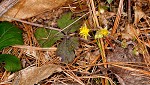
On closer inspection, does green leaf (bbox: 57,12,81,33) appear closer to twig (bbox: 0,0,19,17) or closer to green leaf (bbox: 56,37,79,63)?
green leaf (bbox: 56,37,79,63)

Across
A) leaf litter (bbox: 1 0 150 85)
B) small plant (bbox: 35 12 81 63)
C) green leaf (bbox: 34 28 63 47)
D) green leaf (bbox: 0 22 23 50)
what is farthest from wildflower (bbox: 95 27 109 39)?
green leaf (bbox: 0 22 23 50)

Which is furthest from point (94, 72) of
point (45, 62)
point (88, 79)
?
point (45, 62)

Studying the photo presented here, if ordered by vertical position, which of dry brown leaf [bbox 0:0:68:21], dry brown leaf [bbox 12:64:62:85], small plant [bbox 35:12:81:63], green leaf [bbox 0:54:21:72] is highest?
dry brown leaf [bbox 0:0:68:21]

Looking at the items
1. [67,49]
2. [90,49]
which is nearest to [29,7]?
[67,49]

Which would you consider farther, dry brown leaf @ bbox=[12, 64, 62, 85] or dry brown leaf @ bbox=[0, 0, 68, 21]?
dry brown leaf @ bbox=[0, 0, 68, 21]

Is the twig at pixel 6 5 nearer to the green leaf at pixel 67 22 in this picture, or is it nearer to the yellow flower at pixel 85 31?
the green leaf at pixel 67 22

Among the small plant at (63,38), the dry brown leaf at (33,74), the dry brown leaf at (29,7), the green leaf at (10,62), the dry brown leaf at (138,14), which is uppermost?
the dry brown leaf at (29,7)

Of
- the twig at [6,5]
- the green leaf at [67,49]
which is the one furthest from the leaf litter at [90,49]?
the twig at [6,5]
